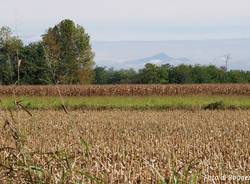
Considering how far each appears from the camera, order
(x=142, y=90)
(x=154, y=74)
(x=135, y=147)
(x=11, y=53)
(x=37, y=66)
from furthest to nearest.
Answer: (x=154, y=74) → (x=142, y=90) → (x=135, y=147) → (x=37, y=66) → (x=11, y=53)

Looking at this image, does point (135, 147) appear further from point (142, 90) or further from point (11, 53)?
point (142, 90)

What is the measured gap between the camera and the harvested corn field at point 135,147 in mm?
4574

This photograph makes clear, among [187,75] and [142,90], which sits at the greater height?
[187,75]

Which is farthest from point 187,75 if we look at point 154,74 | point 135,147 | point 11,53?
point 11,53

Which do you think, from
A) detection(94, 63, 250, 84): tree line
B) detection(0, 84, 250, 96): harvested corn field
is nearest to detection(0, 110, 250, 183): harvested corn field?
detection(0, 84, 250, 96): harvested corn field

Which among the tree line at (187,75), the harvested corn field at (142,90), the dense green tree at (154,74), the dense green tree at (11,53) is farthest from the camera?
the dense green tree at (154,74)

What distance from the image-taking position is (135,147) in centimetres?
→ 1106

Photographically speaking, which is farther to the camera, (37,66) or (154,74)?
(154,74)

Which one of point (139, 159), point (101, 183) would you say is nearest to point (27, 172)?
A: point (101, 183)

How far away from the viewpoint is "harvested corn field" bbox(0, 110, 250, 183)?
457 cm

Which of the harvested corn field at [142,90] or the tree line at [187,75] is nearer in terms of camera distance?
the harvested corn field at [142,90]

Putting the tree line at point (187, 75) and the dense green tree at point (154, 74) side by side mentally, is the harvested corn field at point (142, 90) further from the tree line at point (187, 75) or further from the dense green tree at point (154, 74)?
the dense green tree at point (154, 74)

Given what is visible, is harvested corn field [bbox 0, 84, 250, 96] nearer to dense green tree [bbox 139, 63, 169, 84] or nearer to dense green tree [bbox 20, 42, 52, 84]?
dense green tree [bbox 139, 63, 169, 84]

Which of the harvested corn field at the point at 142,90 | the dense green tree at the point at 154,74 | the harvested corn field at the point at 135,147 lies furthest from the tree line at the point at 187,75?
the harvested corn field at the point at 135,147
